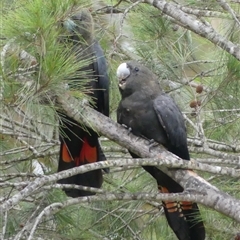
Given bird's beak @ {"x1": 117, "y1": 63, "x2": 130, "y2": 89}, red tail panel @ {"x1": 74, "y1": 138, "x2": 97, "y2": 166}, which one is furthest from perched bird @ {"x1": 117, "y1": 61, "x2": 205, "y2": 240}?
red tail panel @ {"x1": 74, "y1": 138, "x2": 97, "y2": 166}

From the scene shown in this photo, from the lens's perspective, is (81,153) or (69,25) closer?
(69,25)

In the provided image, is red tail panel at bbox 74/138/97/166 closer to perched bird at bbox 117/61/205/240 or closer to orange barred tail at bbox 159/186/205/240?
perched bird at bbox 117/61/205/240

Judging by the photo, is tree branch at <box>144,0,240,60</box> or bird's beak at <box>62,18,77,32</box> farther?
tree branch at <box>144,0,240,60</box>

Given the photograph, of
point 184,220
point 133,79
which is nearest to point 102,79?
point 133,79

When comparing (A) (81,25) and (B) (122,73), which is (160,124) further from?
(A) (81,25)

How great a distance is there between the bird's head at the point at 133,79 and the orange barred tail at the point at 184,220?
46cm

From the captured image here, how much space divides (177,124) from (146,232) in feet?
2.09

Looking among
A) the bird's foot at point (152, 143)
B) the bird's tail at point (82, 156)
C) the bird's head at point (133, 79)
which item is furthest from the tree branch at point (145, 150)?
the bird's tail at point (82, 156)

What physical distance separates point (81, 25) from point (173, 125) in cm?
51

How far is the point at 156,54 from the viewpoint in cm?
262

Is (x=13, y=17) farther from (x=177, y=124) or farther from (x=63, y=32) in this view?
(x=177, y=124)

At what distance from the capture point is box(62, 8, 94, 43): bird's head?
211cm

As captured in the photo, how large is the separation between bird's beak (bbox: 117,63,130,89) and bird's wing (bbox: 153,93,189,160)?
163 millimetres

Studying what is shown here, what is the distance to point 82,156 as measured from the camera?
→ 2648mm
